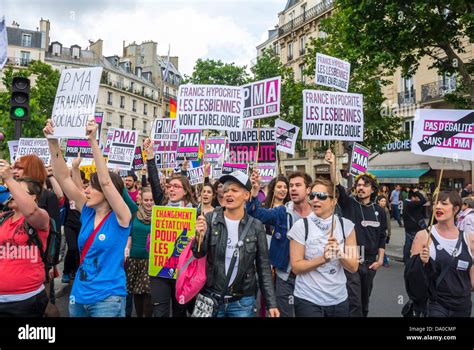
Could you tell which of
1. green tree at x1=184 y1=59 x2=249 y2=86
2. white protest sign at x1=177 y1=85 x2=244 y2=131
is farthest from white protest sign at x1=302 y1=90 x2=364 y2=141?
green tree at x1=184 y1=59 x2=249 y2=86

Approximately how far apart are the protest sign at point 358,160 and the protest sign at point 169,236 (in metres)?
4.79

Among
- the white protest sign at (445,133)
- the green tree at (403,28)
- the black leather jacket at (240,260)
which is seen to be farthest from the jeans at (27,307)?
the green tree at (403,28)

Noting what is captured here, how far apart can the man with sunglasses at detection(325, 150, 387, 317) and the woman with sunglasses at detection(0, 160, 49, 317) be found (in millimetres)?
3022

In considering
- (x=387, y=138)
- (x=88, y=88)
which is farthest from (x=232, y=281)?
(x=387, y=138)

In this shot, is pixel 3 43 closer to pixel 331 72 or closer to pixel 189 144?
pixel 189 144

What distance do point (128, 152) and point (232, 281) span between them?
26.4 feet

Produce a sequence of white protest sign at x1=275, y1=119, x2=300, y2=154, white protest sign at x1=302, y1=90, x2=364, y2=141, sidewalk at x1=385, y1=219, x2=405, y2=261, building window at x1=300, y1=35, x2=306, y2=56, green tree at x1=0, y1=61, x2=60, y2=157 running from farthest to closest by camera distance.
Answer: building window at x1=300, y1=35, x2=306, y2=56, green tree at x1=0, y1=61, x2=60, y2=157, sidewalk at x1=385, y1=219, x2=405, y2=261, white protest sign at x1=275, y1=119, x2=300, y2=154, white protest sign at x1=302, y1=90, x2=364, y2=141

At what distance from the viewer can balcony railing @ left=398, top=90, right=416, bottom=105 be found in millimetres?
26286

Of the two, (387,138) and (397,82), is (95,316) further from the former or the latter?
(397,82)

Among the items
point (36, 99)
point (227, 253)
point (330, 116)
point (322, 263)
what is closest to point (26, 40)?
point (36, 99)

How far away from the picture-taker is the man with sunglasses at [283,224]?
4.46 m

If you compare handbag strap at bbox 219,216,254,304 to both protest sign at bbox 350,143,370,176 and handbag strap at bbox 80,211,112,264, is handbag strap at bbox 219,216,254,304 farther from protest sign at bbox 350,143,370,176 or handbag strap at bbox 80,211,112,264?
protest sign at bbox 350,143,370,176

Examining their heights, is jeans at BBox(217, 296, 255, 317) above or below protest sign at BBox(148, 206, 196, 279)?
below

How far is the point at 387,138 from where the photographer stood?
66.2ft
